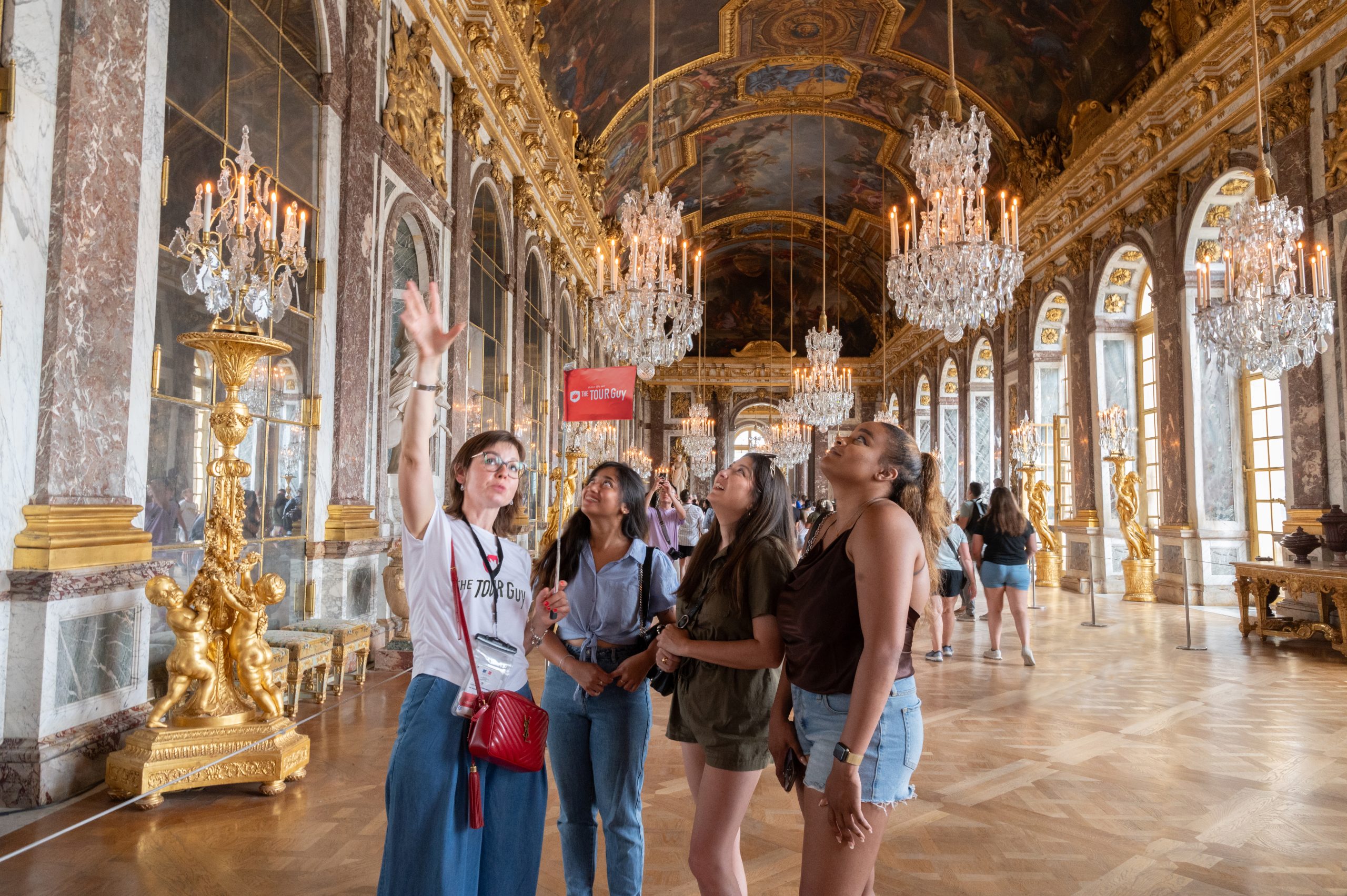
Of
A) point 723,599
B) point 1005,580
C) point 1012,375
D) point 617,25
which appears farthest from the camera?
point 1012,375

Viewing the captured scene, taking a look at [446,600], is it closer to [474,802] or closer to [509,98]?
[474,802]

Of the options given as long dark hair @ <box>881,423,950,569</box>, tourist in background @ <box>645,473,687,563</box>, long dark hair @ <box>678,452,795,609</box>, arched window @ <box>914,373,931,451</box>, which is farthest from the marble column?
arched window @ <box>914,373,931,451</box>

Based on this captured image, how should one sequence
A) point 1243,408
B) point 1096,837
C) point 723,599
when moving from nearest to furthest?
point 723,599
point 1096,837
point 1243,408

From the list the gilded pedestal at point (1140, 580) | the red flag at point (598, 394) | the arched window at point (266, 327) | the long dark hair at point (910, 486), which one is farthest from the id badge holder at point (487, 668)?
the gilded pedestal at point (1140, 580)

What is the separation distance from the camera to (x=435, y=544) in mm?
1931

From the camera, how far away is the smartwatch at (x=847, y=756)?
5.82 feet

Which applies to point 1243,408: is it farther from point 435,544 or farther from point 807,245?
point 807,245

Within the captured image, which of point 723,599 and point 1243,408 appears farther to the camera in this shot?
point 1243,408

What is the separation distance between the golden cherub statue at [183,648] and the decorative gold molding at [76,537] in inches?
10.5

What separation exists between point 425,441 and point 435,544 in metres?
0.25

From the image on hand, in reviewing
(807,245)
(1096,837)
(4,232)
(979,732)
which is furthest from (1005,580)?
(807,245)

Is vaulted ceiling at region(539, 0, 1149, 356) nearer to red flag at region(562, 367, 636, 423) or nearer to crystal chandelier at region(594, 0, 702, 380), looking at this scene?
crystal chandelier at region(594, 0, 702, 380)

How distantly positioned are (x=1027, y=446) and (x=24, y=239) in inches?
600

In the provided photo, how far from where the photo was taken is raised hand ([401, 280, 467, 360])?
6.14 ft
